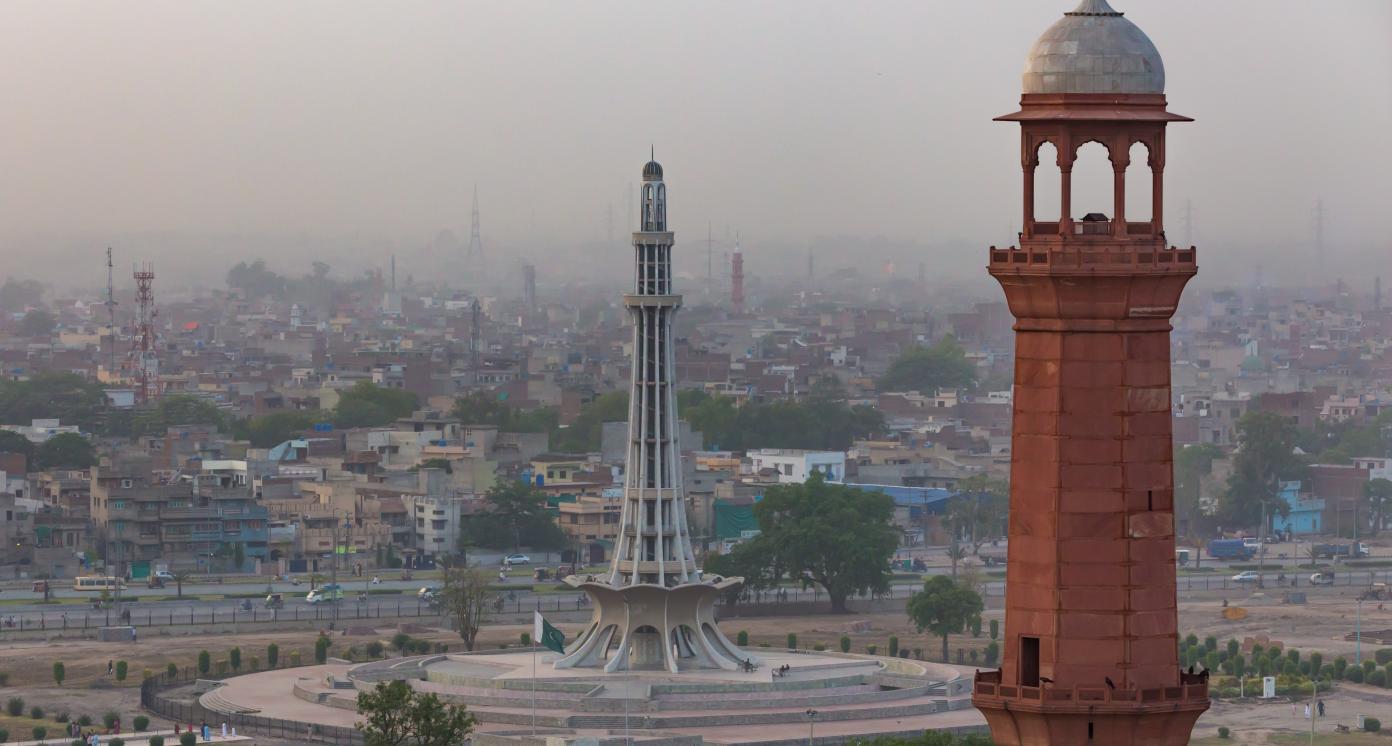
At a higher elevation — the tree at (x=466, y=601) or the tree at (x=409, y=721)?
the tree at (x=466, y=601)

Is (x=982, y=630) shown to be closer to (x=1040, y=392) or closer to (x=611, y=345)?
(x=1040, y=392)

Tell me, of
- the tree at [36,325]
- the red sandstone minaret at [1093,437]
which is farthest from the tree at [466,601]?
the tree at [36,325]

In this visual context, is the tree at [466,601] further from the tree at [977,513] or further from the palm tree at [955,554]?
the tree at [977,513]

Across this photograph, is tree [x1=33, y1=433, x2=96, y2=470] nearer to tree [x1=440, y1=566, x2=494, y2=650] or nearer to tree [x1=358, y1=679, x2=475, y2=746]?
tree [x1=440, y1=566, x2=494, y2=650]

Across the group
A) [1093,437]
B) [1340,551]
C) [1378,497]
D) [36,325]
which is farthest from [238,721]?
[36,325]

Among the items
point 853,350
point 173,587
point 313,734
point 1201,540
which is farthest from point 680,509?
point 853,350
